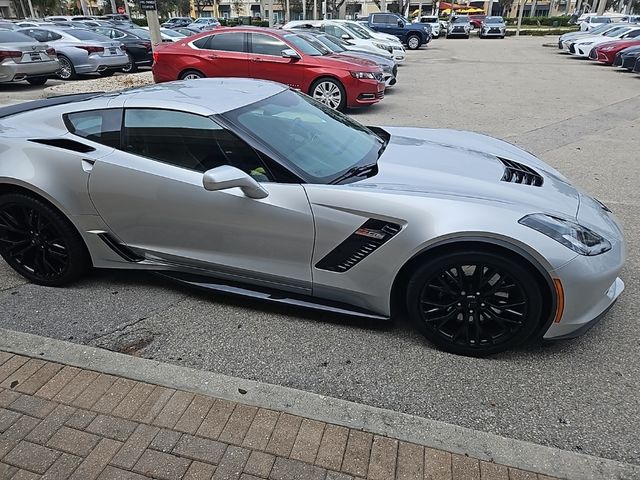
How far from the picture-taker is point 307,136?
308 centimetres

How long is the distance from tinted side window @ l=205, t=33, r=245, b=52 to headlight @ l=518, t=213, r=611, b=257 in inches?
330

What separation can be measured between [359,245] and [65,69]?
13.7 m

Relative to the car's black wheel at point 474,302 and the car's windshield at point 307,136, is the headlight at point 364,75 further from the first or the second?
the car's black wheel at point 474,302

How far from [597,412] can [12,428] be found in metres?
2.75

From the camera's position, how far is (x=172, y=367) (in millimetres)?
2498

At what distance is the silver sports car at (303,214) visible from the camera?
95.2 inches

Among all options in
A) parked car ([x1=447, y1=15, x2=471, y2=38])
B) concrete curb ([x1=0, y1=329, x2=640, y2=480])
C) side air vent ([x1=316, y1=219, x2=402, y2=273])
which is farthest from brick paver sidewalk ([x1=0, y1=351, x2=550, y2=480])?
parked car ([x1=447, y1=15, x2=471, y2=38])

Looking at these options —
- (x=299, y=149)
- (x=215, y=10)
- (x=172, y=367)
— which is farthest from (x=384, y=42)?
(x=215, y=10)

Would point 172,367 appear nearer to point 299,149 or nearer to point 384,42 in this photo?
point 299,149

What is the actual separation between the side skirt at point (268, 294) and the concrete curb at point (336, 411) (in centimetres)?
58

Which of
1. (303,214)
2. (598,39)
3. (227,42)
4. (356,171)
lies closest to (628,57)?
(598,39)

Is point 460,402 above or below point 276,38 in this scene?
below

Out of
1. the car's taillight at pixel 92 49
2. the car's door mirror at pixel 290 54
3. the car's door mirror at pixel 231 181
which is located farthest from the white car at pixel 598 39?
the car's door mirror at pixel 231 181

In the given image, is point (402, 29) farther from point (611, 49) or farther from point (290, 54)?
point (290, 54)
